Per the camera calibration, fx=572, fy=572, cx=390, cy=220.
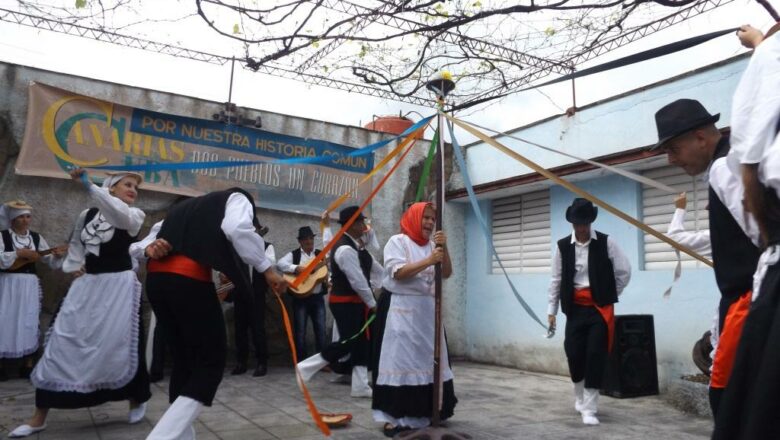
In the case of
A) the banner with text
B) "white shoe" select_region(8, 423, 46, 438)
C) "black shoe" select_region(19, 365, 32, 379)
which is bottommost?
"black shoe" select_region(19, 365, 32, 379)

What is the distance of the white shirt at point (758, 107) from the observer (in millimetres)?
1545

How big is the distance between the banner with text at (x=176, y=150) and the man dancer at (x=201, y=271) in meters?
3.85

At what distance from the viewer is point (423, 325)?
446 centimetres

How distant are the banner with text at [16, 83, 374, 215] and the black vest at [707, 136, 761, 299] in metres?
5.23

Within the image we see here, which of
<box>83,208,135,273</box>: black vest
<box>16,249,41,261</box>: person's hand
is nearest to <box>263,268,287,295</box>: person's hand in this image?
<box>83,208,135,273</box>: black vest

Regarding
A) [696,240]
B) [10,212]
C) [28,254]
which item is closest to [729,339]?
[696,240]

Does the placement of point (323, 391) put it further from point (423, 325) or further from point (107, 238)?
point (107, 238)

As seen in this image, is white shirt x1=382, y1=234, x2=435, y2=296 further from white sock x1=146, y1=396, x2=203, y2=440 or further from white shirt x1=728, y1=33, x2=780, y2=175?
white shirt x1=728, y1=33, x2=780, y2=175

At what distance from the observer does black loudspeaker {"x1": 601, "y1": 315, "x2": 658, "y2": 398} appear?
6297 mm

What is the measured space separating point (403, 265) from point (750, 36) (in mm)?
2875

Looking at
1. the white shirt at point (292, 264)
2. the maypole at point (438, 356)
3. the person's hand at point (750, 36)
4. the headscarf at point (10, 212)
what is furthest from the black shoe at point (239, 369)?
the person's hand at point (750, 36)

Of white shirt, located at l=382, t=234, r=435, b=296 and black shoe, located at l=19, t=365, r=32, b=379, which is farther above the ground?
white shirt, located at l=382, t=234, r=435, b=296

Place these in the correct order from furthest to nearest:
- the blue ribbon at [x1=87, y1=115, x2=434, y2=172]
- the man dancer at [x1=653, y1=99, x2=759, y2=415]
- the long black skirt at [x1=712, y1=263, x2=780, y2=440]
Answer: the blue ribbon at [x1=87, y1=115, x2=434, y2=172]
the man dancer at [x1=653, y1=99, x2=759, y2=415]
the long black skirt at [x1=712, y1=263, x2=780, y2=440]

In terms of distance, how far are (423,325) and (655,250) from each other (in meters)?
4.11
